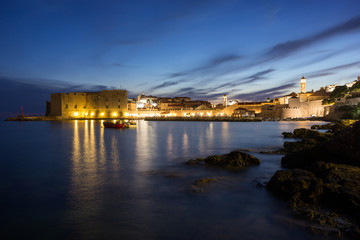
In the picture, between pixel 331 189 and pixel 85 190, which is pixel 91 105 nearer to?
pixel 85 190

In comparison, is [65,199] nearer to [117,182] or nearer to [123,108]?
[117,182]

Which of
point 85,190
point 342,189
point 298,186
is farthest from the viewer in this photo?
point 85,190

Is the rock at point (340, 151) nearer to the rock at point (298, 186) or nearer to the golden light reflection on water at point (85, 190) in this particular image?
the rock at point (298, 186)

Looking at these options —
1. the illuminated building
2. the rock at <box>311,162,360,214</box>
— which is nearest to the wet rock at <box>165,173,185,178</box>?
the rock at <box>311,162,360,214</box>

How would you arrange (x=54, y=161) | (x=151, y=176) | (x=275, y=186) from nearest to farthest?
(x=275, y=186) → (x=151, y=176) → (x=54, y=161)

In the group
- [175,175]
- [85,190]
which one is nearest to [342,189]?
[175,175]

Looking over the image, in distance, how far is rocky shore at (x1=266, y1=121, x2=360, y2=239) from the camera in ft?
10.1

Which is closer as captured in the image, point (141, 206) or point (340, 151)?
point (141, 206)

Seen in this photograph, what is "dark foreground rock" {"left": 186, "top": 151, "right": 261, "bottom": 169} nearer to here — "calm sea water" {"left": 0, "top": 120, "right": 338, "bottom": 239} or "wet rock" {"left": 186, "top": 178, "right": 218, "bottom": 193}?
"calm sea water" {"left": 0, "top": 120, "right": 338, "bottom": 239}

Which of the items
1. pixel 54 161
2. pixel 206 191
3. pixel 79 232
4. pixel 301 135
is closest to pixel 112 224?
pixel 79 232

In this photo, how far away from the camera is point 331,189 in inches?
141

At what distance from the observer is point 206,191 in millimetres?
4480

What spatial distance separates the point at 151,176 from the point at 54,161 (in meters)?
4.15

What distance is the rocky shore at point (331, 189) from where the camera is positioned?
3.06 meters
